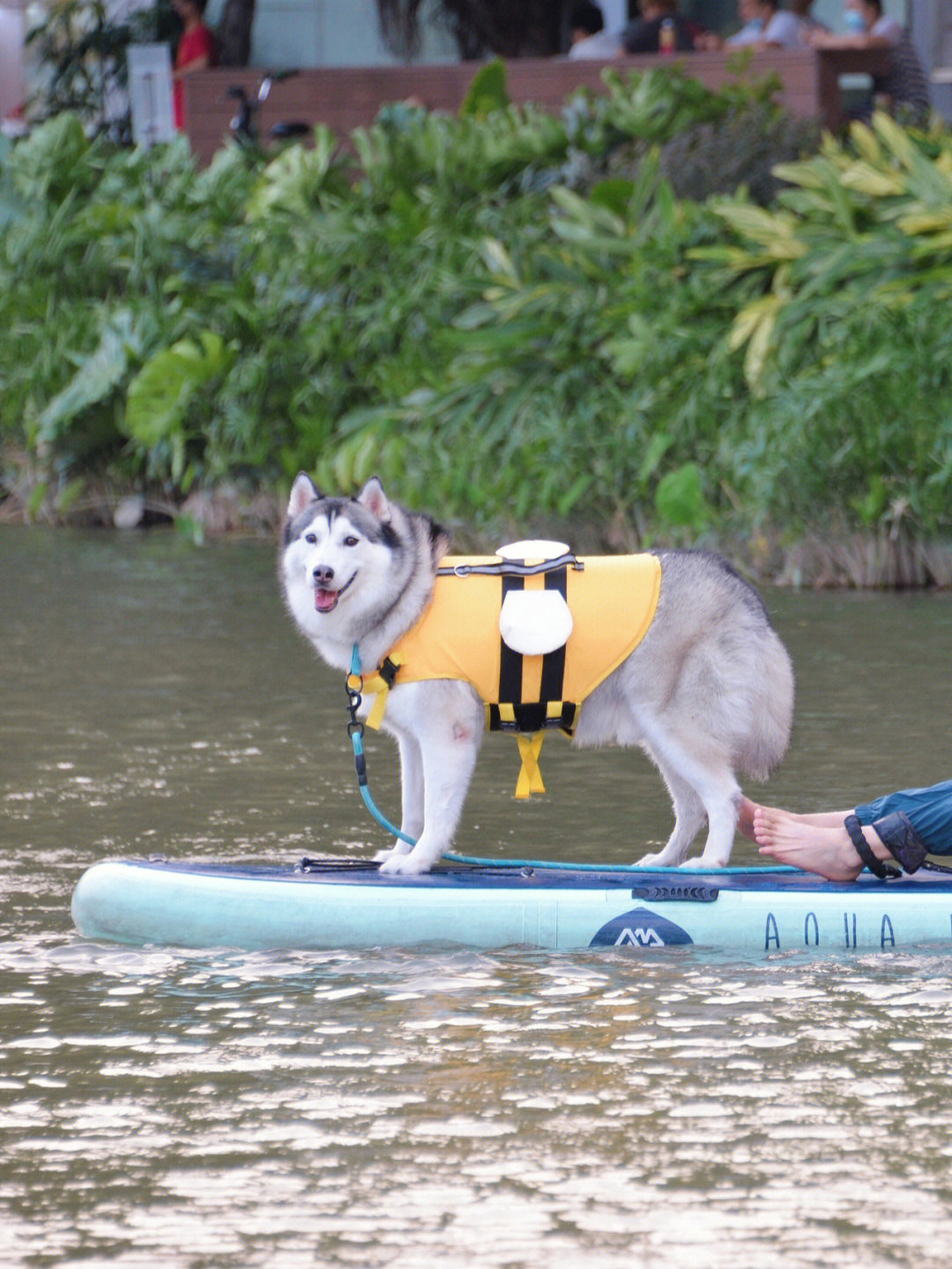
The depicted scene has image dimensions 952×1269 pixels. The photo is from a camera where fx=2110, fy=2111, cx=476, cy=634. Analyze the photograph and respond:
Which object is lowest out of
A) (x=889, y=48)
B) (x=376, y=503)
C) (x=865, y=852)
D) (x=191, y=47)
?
(x=865, y=852)

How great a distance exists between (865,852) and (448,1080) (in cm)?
149

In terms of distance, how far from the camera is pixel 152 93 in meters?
20.7

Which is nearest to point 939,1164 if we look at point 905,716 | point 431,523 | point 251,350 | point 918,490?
point 431,523

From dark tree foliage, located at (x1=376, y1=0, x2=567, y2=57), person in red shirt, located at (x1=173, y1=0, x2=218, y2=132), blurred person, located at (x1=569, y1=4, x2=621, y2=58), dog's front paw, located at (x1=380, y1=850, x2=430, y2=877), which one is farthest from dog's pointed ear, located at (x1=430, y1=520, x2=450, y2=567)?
dark tree foliage, located at (x1=376, y1=0, x2=567, y2=57)

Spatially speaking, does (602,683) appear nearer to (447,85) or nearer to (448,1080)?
(448,1080)

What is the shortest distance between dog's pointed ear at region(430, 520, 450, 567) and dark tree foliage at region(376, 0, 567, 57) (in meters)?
15.4

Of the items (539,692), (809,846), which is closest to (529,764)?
(539,692)

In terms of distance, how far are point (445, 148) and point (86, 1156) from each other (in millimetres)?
13654

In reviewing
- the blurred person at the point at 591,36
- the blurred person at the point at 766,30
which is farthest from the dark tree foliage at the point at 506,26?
the blurred person at the point at 766,30

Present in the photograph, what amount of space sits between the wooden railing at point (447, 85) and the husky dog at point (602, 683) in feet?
36.9

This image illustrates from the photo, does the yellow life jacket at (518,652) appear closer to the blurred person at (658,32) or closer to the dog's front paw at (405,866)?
the dog's front paw at (405,866)

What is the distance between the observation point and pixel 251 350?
17.0 m

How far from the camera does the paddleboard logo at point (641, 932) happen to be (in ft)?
17.6

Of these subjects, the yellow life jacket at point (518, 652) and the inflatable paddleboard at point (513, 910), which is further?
the yellow life jacket at point (518, 652)
